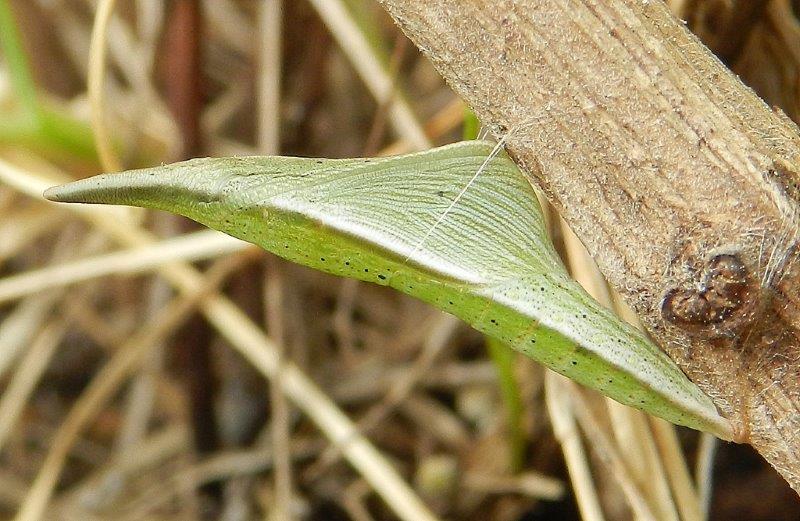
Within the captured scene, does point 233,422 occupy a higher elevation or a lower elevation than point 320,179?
lower

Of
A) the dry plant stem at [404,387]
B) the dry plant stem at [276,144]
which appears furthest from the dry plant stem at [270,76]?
the dry plant stem at [404,387]

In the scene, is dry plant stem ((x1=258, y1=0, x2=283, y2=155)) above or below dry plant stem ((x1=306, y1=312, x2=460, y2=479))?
above

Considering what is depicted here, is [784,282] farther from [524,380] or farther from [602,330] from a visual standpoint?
[524,380]

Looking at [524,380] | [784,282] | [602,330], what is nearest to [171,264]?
[524,380]

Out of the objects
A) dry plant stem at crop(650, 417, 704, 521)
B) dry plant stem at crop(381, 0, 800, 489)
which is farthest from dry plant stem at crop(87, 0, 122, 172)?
dry plant stem at crop(650, 417, 704, 521)

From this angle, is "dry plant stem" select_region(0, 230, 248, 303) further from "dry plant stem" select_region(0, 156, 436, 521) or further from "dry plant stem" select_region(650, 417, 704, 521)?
"dry plant stem" select_region(650, 417, 704, 521)

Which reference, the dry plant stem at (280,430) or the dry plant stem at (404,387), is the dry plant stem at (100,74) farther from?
the dry plant stem at (404,387)
